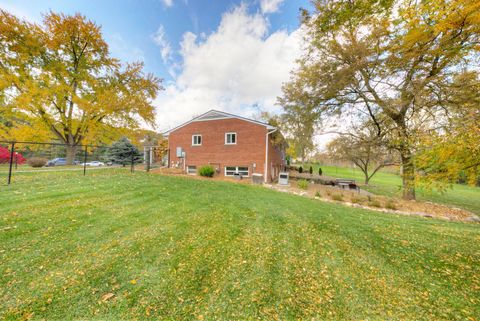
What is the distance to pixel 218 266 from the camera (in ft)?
9.36

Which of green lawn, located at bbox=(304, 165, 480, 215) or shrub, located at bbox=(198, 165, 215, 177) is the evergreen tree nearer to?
shrub, located at bbox=(198, 165, 215, 177)

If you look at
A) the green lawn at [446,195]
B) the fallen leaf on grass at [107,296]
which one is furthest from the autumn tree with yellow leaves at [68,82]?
the green lawn at [446,195]

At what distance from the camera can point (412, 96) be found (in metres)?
7.52

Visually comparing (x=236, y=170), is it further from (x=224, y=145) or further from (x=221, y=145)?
(x=221, y=145)

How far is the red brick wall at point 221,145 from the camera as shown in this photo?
579 inches

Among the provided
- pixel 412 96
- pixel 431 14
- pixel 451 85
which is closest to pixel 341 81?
pixel 412 96

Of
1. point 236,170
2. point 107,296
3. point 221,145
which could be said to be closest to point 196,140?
point 221,145

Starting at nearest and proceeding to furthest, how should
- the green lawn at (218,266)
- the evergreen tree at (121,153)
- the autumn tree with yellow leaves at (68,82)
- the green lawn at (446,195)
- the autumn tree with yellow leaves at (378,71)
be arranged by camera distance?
1. the green lawn at (218,266)
2. the autumn tree with yellow leaves at (378,71)
3. the green lawn at (446,195)
4. the autumn tree with yellow leaves at (68,82)
5. the evergreen tree at (121,153)

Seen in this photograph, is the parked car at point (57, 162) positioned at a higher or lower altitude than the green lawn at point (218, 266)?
higher

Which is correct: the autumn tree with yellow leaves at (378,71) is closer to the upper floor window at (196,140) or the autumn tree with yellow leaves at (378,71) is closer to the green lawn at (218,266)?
the green lawn at (218,266)

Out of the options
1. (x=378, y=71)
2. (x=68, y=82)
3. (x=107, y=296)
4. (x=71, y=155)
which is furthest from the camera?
(x=71, y=155)

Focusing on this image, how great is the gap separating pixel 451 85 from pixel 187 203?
37.6 feet

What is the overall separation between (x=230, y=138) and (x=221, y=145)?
1.07 m

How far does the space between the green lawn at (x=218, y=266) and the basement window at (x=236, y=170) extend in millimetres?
10087
